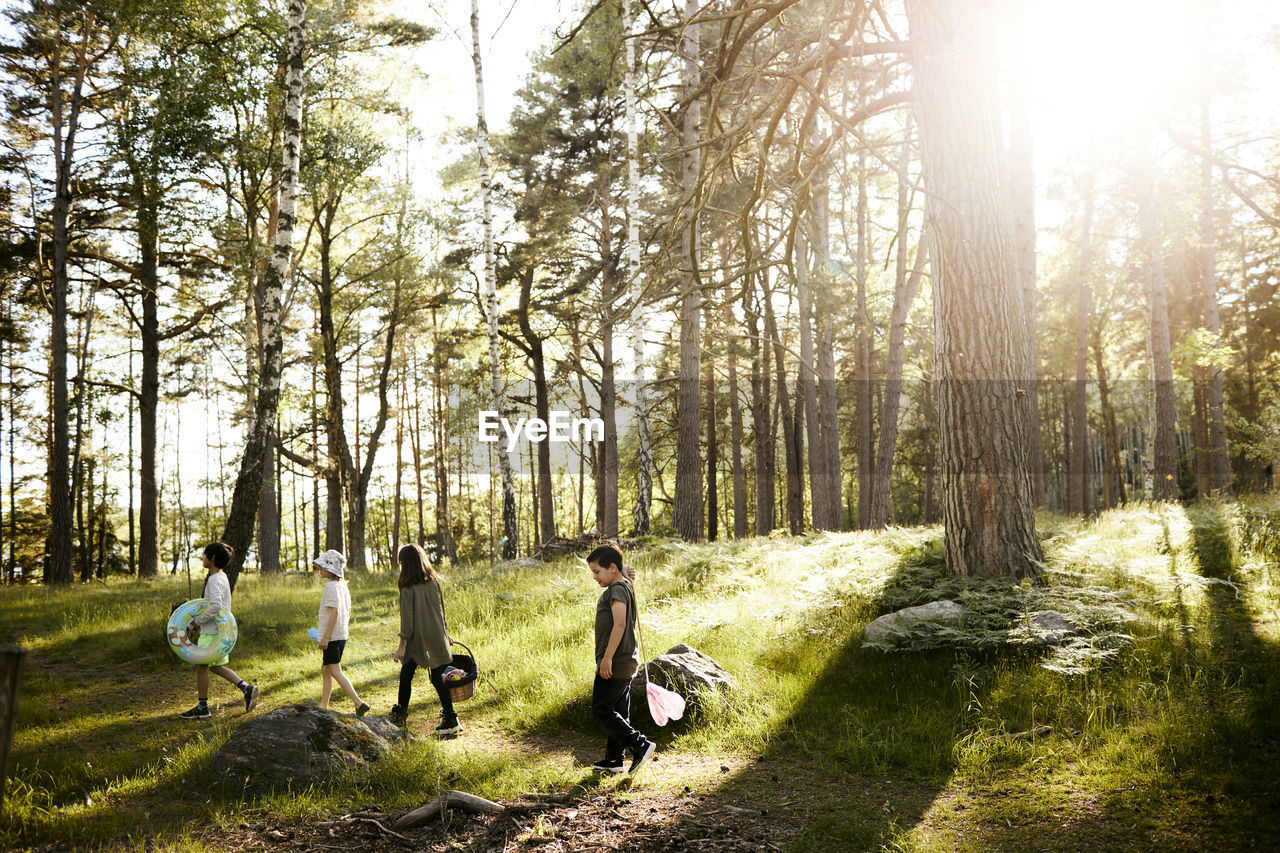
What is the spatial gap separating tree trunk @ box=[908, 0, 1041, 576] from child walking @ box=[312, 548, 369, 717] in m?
6.24

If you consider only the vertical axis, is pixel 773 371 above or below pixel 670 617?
above

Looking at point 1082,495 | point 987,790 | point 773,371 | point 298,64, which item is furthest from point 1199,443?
point 298,64

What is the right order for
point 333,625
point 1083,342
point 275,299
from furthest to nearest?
point 1083,342, point 275,299, point 333,625

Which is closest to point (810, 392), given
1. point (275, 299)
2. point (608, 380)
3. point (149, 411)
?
point (608, 380)

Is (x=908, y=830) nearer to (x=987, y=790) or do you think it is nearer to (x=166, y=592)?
(x=987, y=790)

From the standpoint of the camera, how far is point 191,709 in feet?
24.6

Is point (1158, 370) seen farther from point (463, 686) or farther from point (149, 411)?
point (149, 411)

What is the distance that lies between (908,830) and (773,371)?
2522cm

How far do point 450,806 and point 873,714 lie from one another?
329 cm

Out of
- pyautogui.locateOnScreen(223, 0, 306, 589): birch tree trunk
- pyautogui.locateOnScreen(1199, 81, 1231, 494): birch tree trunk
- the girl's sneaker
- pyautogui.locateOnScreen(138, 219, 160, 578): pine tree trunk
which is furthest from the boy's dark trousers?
pyautogui.locateOnScreen(138, 219, 160, 578): pine tree trunk

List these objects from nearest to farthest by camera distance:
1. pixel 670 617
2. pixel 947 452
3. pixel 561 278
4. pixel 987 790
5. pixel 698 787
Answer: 1. pixel 987 790
2. pixel 698 787
3. pixel 947 452
4. pixel 670 617
5. pixel 561 278

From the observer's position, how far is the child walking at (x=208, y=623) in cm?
728

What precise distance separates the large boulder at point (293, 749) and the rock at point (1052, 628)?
5.40 meters

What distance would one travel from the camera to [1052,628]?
598 cm
